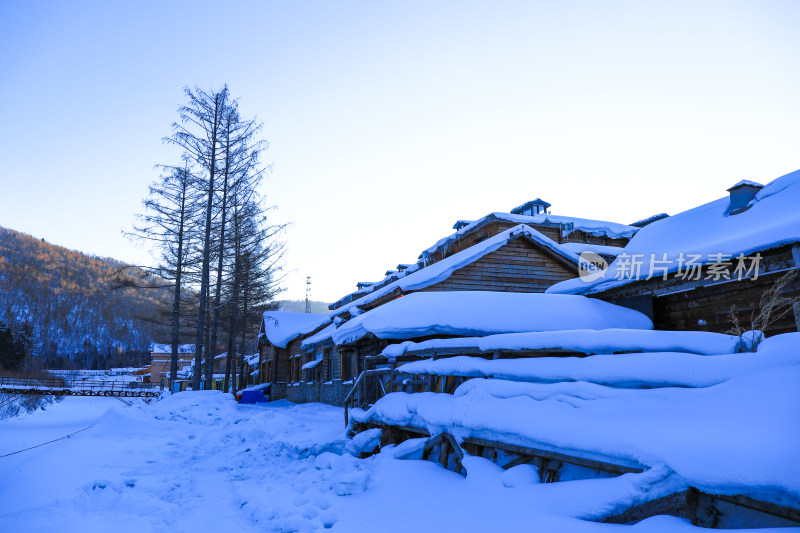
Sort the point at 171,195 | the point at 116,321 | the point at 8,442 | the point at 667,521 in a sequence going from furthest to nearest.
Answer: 1. the point at 116,321
2. the point at 171,195
3. the point at 8,442
4. the point at 667,521

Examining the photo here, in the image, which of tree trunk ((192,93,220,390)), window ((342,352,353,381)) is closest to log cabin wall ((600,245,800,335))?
window ((342,352,353,381))

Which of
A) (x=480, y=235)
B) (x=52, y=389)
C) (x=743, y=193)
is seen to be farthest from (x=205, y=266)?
(x=743, y=193)

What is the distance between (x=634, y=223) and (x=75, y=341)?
123899 millimetres

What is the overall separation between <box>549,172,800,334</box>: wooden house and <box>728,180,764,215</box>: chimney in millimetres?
22

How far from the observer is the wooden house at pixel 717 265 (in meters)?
9.98

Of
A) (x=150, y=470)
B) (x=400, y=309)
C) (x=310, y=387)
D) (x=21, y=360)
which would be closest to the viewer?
(x=150, y=470)

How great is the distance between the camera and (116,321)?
431 ft

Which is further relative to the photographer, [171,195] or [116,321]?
[116,321]

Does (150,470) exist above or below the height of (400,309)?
below

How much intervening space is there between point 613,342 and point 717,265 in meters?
7.04

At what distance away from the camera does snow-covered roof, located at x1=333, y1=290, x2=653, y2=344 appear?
12641 millimetres

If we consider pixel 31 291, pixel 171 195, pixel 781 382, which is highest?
pixel 31 291

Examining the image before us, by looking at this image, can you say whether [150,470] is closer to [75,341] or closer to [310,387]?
[310,387]

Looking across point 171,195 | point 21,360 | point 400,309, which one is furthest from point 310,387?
point 21,360
